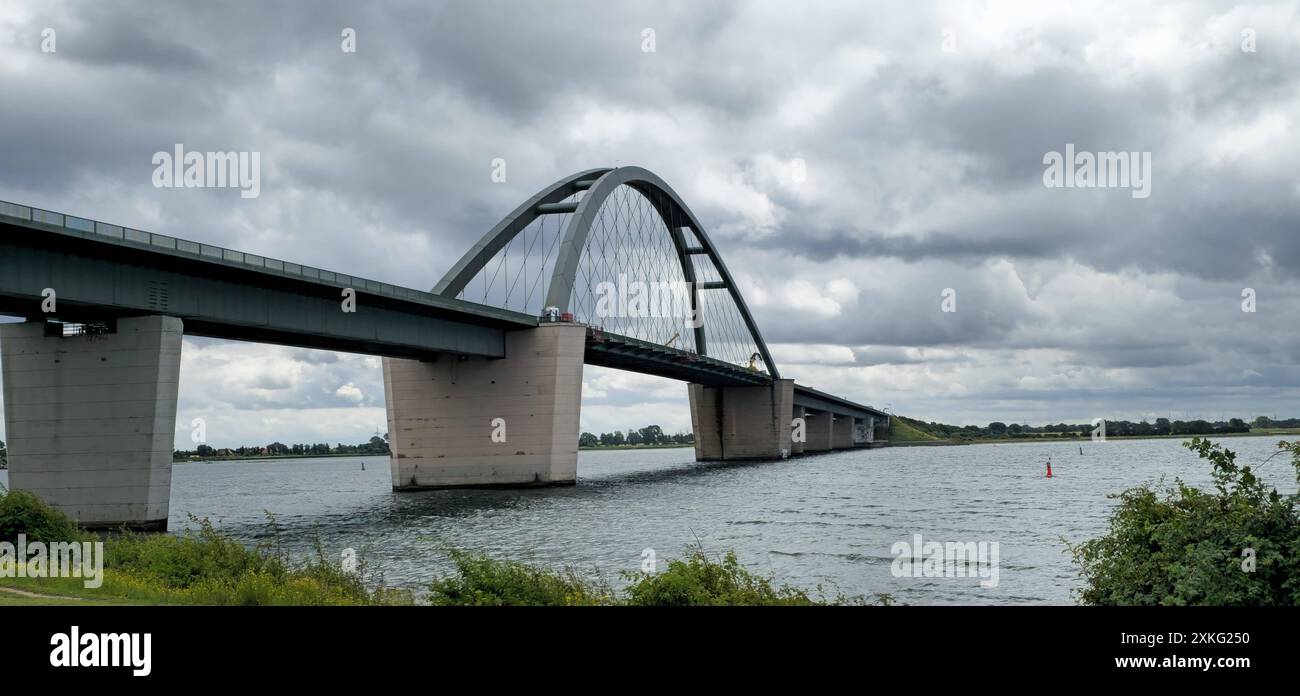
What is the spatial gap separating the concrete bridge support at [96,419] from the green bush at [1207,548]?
32876mm

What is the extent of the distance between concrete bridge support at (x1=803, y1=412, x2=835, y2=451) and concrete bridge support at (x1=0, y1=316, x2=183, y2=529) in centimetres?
15186

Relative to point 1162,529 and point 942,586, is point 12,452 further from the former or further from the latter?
point 1162,529

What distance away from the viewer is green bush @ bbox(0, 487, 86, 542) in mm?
21639

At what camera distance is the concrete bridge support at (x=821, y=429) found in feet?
585

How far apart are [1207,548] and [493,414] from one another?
2164 inches

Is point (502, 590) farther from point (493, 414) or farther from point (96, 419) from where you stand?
point (493, 414)

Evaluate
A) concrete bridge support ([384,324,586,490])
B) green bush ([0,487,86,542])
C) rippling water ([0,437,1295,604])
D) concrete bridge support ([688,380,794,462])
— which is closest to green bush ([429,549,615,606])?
rippling water ([0,437,1295,604])

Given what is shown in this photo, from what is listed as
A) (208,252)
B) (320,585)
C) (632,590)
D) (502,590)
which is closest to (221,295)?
(208,252)

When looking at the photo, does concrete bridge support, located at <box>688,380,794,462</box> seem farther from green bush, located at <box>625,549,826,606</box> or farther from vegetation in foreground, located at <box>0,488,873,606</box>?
green bush, located at <box>625,549,826,606</box>

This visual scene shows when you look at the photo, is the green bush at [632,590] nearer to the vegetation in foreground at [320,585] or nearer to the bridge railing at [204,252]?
the vegetation in foreground at [320,585]

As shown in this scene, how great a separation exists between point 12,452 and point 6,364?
346 centimetres
